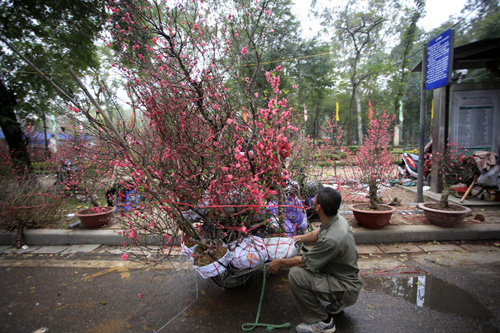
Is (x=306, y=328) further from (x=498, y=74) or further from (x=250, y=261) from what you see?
(x=498, y=74)

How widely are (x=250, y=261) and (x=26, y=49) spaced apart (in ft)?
31.5

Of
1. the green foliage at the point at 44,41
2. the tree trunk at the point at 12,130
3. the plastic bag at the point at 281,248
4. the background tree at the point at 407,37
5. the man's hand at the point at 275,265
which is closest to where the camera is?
the man's hand at the point at 275,265

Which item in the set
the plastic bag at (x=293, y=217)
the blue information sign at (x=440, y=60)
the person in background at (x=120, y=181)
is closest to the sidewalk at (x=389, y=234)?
the person in background at (x=120, y=181)

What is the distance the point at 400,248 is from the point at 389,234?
0.28 m

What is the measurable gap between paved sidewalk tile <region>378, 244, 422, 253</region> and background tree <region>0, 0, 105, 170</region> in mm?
8956

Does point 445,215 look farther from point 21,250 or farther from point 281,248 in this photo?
point 21,250

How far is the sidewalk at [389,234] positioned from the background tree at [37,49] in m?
4.39

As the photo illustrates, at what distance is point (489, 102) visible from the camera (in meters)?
6.70

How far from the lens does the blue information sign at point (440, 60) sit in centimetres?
553

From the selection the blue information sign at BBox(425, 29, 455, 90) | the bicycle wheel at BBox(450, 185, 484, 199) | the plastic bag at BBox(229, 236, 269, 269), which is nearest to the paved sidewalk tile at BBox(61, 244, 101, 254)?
the plastic bag at BBox(229, 236, 269, 269)

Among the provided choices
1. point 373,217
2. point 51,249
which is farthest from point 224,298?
point 51,249

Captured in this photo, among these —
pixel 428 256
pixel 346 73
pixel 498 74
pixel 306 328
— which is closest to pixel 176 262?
pixel 306 328

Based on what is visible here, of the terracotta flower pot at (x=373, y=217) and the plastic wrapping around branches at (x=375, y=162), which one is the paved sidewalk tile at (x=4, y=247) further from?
the plastic wrapping around branches at (x=375, y=162)

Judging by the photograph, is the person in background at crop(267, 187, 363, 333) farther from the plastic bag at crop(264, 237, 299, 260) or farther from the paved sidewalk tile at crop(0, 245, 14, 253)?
the paved sidewalk tile at crop(0, 245, 14, 253)
